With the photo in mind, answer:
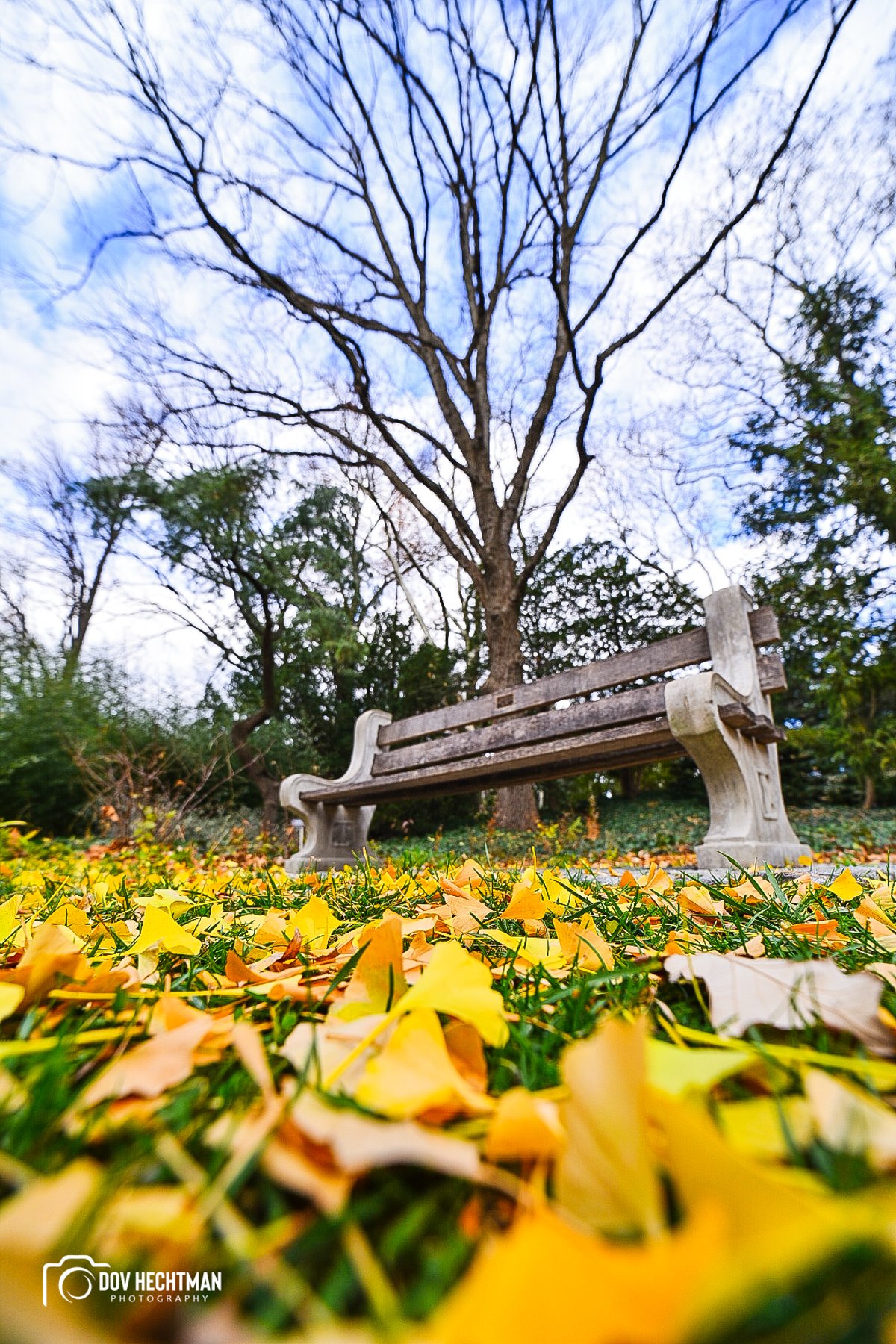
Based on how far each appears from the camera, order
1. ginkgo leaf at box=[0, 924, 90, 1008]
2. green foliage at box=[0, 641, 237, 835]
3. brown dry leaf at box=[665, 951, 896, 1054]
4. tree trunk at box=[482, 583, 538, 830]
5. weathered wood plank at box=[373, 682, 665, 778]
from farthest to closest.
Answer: green foliage at box=[0, 641, 237, 835], tree trunk at box=[482, 583, 538, 830], weathered wood plank at box=[373, 682, 665, 778], ginkgo leaf at box=[0, 924, 90, 1008], brown dry leaf at box=[665, 951, 896, 1054]

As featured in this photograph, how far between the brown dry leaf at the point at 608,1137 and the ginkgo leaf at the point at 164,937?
0.76 meters

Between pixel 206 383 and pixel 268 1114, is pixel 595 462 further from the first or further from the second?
pixel 268 1114

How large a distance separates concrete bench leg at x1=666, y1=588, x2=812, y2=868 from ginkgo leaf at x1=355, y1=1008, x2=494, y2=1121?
263 centimetres

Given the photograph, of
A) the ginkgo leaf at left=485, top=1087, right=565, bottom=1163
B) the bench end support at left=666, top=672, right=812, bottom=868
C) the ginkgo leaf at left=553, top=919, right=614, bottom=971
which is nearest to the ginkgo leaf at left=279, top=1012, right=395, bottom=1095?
the ginkgo leaf at left=485, top=1087, right=565, bottom=1163

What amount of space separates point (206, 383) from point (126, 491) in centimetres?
424

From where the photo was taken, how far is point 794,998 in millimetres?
562

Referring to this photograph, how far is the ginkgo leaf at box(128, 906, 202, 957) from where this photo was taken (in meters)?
0.91

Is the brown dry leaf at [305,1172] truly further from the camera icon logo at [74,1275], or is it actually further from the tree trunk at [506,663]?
the tree trunk at [506,663]

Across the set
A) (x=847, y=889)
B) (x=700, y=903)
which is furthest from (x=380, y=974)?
(x=847, y=889)

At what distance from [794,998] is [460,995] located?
0.31 m

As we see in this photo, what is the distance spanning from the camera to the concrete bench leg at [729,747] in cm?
303

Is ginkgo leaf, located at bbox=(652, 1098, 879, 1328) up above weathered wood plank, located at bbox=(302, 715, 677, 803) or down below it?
A: below

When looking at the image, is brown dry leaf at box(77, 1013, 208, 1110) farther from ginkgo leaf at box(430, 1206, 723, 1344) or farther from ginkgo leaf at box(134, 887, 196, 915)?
ginkgo leaf at box(134, 887, 196, 915)

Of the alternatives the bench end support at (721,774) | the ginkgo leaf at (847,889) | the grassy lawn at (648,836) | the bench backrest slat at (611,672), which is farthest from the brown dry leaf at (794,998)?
the grassy lawn at (648,836)
